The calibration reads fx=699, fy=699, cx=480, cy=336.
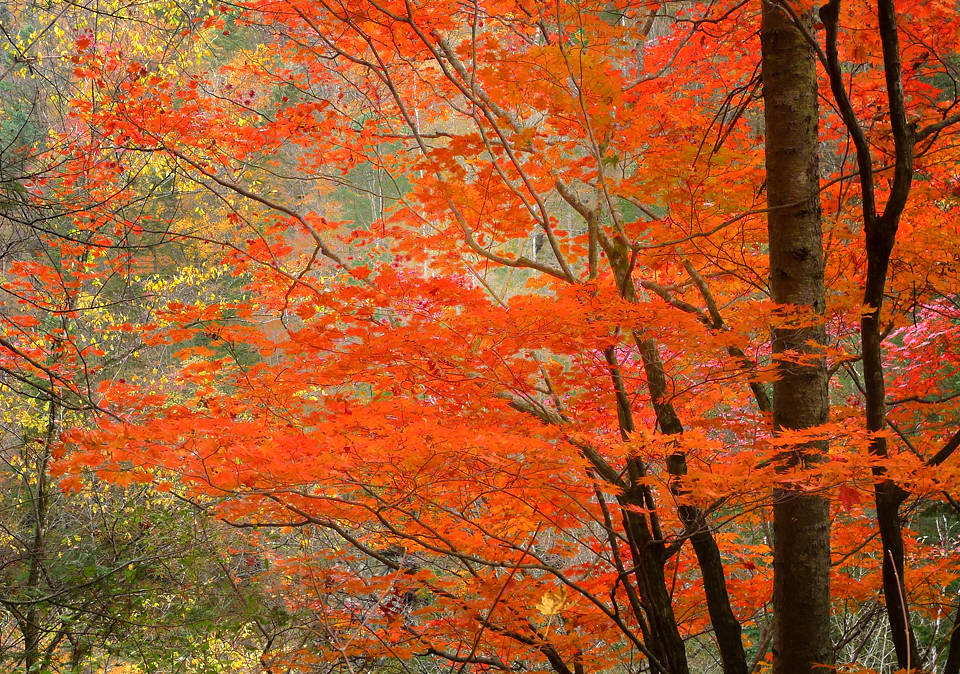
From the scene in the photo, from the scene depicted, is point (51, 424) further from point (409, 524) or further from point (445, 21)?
point (445, 21)

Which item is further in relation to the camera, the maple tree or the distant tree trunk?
the distant tree trunk

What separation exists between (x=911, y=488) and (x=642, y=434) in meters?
1.11

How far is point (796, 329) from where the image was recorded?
3273 mm

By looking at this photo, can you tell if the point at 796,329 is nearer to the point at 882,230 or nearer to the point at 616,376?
the point at 882,230

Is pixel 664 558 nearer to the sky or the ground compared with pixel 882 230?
nearer to the ground

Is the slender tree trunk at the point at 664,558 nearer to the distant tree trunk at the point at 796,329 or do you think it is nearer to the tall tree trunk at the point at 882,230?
the distant tree trunk at the point at 796,329

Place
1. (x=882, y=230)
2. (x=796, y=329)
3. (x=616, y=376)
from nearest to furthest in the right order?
(x=882, y=230) < (x=796, y=329) < (x=616, y=376)

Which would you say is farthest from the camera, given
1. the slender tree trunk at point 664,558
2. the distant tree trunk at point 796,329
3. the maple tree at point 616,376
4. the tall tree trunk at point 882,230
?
the slender tree trunk at point 664,558

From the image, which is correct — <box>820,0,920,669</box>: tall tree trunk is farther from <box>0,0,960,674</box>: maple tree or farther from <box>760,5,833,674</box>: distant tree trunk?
<box>760,5,833,674</box>: distant tree trunk

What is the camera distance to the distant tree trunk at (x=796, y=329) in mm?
3244

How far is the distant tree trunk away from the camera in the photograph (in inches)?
128

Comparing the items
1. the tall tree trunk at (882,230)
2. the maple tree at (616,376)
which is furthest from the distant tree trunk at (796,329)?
the tall tree trunk at (882,230)

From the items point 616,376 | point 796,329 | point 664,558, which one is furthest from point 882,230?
point 664,558

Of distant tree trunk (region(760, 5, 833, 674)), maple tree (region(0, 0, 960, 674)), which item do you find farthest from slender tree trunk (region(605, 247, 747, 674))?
distant tree trunk (region(760, 5, 833, 674))
